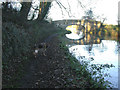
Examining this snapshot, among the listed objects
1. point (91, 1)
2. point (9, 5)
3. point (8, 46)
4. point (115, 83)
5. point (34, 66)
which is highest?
point (91, 1)

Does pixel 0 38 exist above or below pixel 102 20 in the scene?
below

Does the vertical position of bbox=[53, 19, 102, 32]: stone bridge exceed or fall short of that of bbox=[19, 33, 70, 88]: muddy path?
it exceeds it

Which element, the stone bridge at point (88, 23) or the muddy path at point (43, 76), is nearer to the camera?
the muddy path at point (43, 76)

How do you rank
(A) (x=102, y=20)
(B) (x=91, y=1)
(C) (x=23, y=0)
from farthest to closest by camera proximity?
1. (A) (x=102, y=20)
2. (B) (x=91, y=1)
3. (C) (x=23, y=0)

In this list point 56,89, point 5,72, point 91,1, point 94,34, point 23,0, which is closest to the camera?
point 56,89

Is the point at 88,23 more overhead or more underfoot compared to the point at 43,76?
more overhead

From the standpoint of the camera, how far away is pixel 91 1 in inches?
429

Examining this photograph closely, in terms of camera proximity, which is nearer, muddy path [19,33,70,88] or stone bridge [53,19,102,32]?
muddy path [19,33,70,88]

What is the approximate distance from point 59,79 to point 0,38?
8.74 ft

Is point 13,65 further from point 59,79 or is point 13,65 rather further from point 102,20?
point 102,20

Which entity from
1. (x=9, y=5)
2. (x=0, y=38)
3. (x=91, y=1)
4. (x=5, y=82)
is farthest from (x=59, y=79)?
(x=91, y=1)

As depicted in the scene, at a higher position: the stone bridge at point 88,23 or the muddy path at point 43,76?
the stone bridge at point 88,23

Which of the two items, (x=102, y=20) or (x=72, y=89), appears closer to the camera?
(x=72, y=89)

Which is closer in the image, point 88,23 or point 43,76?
point 43,76
